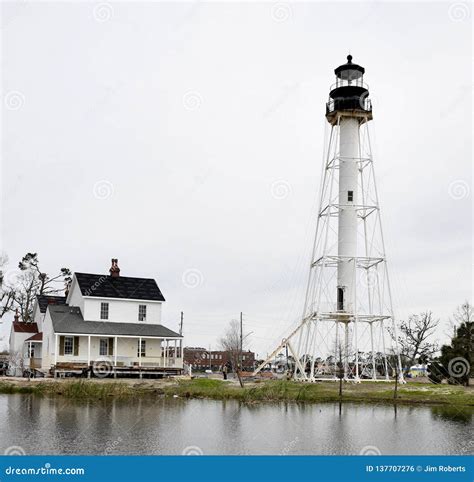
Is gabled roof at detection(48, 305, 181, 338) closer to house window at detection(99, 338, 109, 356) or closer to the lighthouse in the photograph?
house window at detection(99, 338, 109, 356)

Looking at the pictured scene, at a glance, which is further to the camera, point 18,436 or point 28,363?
point 28,363

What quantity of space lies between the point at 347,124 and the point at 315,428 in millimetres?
28403

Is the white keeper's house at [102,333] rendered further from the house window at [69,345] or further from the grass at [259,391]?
the grass at [259,391]

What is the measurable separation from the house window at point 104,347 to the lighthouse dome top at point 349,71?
27.9 metres

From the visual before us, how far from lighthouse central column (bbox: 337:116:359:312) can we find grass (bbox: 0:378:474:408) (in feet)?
21.8

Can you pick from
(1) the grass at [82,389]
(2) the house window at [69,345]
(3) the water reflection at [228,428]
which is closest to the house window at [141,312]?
(2) the house window at [69,345]

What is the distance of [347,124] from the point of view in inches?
1983

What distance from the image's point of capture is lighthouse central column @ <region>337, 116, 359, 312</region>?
1906 inches

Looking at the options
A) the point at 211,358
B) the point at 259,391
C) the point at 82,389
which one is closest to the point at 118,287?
the point at 82,389

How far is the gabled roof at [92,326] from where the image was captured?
50181 mm
